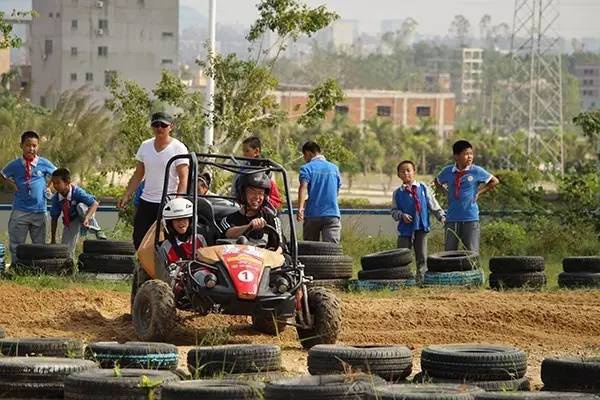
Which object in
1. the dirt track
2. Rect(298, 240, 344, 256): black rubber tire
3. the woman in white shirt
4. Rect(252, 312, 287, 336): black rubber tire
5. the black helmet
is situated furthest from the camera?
Rect(298, 240, 344, 256): black rubber tire

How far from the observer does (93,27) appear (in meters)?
144

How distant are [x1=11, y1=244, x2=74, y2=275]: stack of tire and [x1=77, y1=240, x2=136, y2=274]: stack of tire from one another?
0.22m

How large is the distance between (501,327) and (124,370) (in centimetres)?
561

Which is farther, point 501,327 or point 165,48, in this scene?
point 165,48

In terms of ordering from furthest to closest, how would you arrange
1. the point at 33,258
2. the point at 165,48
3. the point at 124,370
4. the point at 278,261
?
the point at 165,48 → the point at 33,258 → the point at 278,261 → the point at 124,370

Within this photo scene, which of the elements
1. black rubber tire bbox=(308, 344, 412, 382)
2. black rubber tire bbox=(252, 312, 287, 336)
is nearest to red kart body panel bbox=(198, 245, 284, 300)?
black rubber tire bbox=(252, 312, 287, 336)

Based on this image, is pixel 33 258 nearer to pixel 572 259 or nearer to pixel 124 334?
pixel 124 334

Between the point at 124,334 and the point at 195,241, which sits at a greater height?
the point at 195,241

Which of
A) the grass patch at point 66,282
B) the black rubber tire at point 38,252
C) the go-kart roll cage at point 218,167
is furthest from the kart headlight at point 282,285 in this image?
the black rubber tire at point 38,252

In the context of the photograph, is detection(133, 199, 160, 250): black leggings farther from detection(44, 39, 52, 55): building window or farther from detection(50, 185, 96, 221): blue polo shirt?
detection(44, 39, 52, 55): building window

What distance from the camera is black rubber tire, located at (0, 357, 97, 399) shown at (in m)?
10.9

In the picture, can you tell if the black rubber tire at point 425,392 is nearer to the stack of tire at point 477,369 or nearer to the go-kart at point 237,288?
the stack of tire at point 477,369

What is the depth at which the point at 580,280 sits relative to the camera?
19516 millimetres

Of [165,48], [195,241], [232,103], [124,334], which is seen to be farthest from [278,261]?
[165,48]
